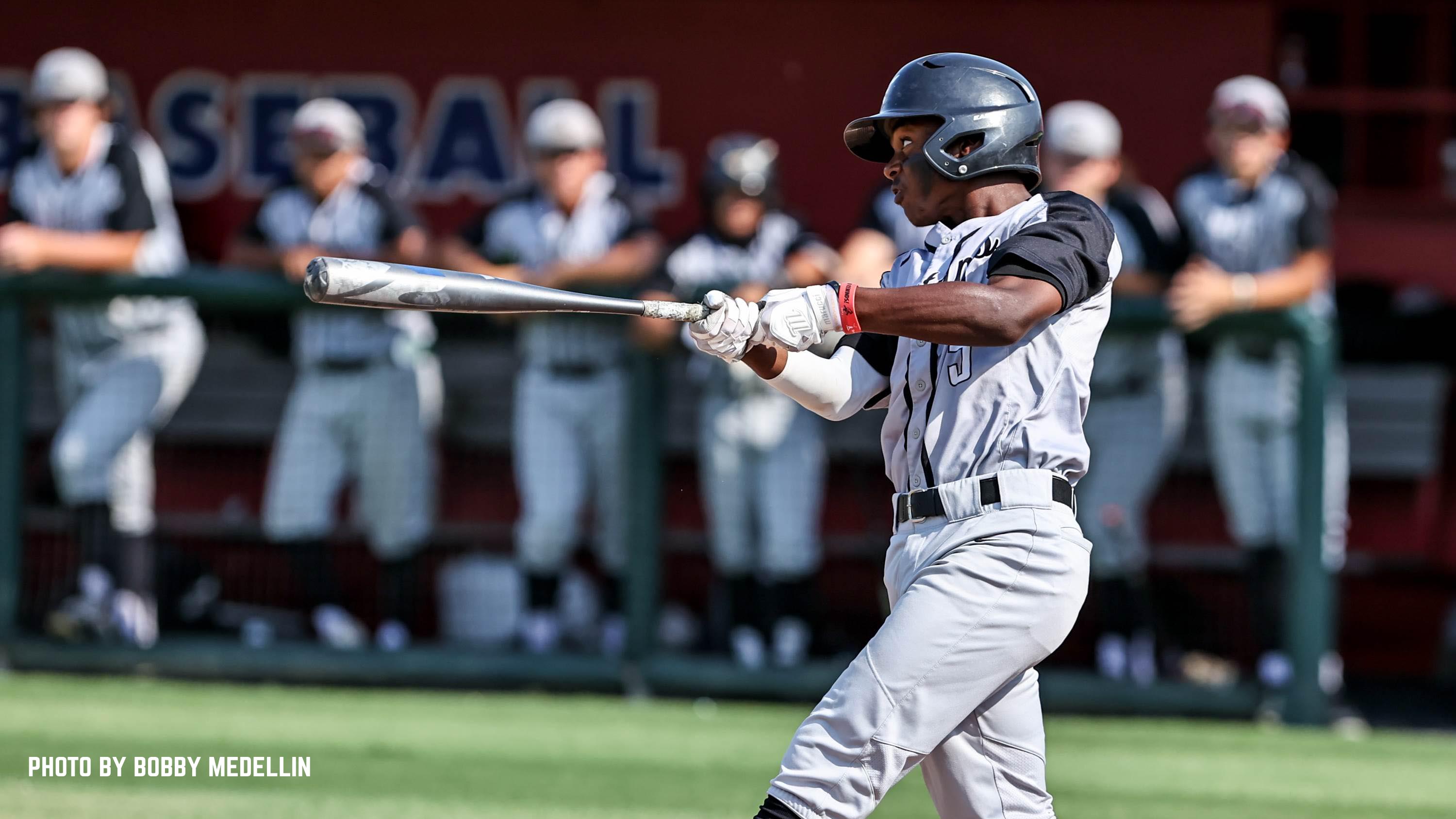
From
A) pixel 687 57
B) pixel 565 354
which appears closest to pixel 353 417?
pixel 565 354

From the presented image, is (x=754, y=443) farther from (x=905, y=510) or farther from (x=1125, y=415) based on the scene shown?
(x=905, y=510)

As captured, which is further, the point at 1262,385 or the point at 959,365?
the point at 1262,385

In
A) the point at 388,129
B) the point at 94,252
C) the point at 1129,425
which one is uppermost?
the point at 388,129

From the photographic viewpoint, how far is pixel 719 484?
250 inches

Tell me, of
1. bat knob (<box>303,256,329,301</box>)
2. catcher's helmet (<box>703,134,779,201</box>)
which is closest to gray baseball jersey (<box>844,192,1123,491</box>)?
bat knob (<box>303,256,329,301</box>)

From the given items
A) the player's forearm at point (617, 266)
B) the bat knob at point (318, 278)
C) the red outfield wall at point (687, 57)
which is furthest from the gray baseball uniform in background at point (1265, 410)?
the bat knob at point (318, 278)

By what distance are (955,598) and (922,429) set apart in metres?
0.30

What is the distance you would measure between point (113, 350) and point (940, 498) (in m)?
4.37

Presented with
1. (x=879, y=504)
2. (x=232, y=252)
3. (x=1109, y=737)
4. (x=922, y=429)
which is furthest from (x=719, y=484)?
(x=922, y=429)

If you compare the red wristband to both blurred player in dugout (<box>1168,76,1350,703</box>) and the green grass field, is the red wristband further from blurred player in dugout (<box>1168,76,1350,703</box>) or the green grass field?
blurred player in dugout (<box>1168,76,1350,703</box>)

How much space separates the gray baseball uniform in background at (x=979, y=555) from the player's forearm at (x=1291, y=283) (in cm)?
314

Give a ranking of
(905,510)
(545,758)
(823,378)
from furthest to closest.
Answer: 1. (545,758)
2. (823,378)
3. (905,510)

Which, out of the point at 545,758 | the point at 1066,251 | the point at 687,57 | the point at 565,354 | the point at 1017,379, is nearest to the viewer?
the point at 1066,251

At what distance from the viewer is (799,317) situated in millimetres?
2834
